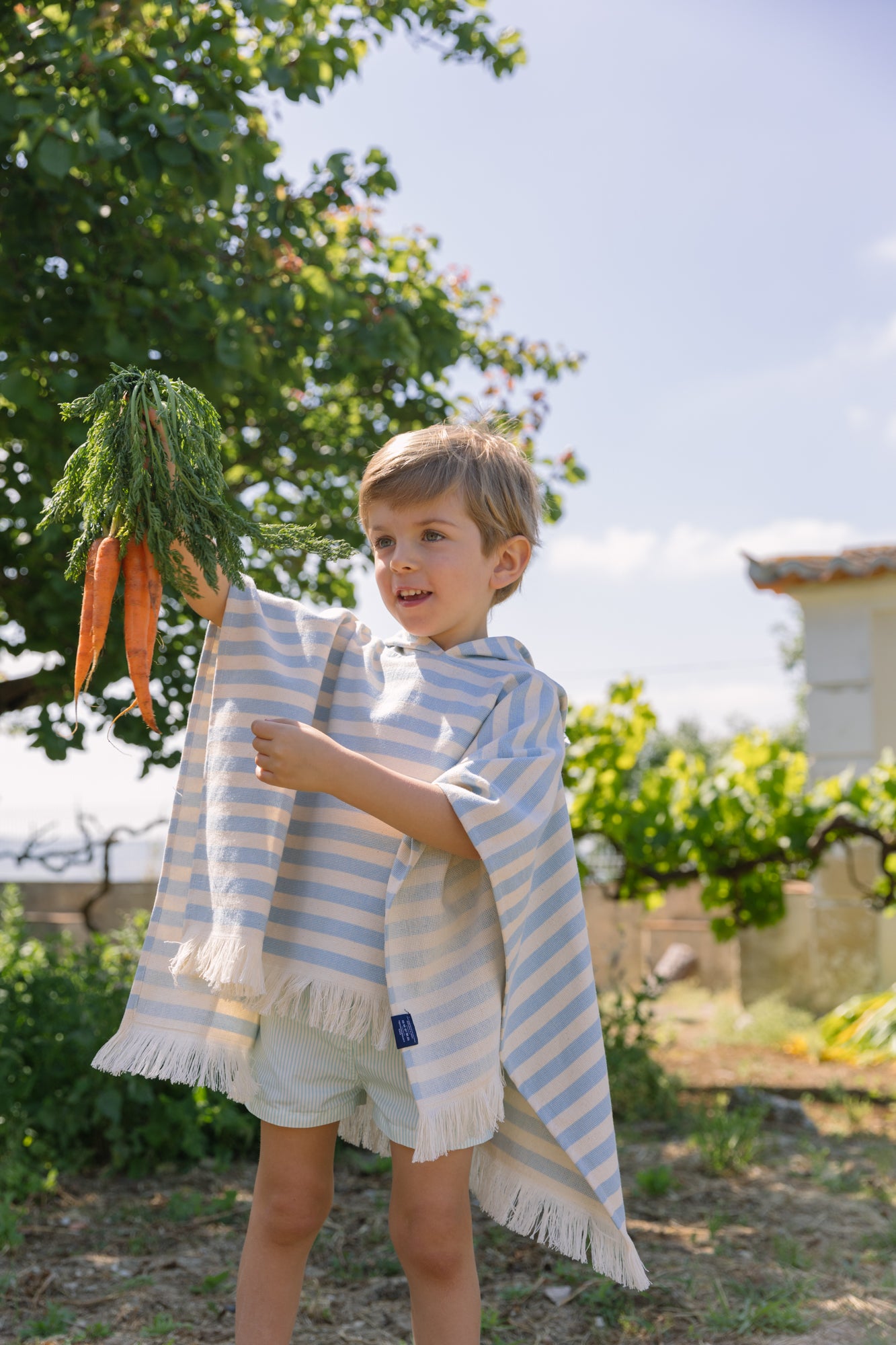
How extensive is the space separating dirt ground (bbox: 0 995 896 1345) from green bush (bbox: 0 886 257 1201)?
0.36ft

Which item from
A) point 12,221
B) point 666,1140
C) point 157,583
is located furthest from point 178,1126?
point 12,221

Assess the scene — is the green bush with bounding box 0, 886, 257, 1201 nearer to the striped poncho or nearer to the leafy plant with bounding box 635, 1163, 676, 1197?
the leafy plant with bounding box 635, 1163, 676, 1197

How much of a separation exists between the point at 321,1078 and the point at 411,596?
774 millimetres

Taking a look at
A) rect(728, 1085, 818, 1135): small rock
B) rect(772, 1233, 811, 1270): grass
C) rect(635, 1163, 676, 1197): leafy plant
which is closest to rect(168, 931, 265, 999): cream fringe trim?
rect(772, 1233, 811, 1270): grass

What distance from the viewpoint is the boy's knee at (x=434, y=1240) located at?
1.61m

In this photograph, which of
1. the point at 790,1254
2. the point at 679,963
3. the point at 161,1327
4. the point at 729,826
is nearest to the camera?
A: the point at 161,1327

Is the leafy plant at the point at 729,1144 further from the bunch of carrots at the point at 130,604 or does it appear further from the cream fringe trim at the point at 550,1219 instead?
the bunch of carrots at the point at 130,604

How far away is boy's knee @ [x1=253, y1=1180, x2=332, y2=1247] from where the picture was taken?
1.66m

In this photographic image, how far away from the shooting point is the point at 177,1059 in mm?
1707

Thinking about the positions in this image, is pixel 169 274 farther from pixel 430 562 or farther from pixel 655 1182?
pixel 655 1182

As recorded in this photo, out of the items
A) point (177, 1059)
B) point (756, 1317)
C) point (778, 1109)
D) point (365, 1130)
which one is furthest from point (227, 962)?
point (778, 1109)

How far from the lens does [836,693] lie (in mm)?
6957

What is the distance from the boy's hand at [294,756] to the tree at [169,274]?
4.30 feet

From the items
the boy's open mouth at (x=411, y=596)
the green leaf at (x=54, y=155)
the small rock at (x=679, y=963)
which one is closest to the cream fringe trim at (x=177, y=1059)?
the boy's open mouth at (x=411, y=596)
